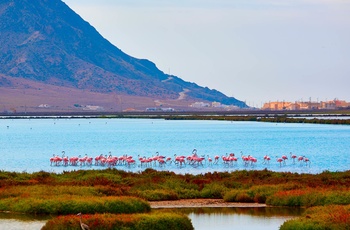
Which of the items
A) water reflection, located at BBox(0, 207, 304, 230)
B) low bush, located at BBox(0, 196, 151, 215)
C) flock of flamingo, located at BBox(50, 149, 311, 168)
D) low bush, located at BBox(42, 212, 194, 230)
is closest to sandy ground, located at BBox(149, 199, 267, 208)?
water reflection, located at BBox(0, 207, 304, 230)

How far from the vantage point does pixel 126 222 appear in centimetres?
2584

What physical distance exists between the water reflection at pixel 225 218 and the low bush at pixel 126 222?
1229mm

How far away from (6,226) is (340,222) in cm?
1071

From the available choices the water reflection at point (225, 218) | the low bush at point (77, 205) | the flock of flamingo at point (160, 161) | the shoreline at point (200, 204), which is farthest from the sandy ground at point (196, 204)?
the flock of flamingo at point (160, 161)

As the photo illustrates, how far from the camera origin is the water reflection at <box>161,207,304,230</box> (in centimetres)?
2833

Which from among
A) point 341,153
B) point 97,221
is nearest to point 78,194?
point 97,221

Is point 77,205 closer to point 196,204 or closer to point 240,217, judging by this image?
point 240,217

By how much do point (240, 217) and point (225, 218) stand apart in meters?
0.59

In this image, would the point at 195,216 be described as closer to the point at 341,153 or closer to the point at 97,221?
the point at 97,221

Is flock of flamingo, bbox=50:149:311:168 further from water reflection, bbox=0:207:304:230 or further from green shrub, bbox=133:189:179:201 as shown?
water reflection, bbox=0:207:304:230

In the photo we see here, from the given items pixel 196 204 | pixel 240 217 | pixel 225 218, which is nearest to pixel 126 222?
pixel 225 218

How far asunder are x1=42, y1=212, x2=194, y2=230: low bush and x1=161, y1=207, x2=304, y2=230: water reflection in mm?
1229

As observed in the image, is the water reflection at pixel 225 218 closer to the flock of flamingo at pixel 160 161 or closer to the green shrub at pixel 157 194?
the green shrub at pixel 157 194

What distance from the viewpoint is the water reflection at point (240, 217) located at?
28.3 metres
